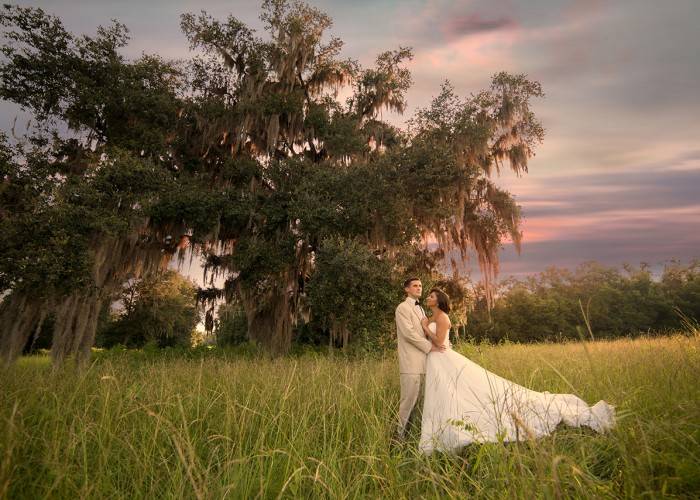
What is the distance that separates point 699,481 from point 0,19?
61.5 ft

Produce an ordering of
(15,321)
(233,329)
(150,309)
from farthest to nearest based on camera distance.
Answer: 1. (233,329)
2. (150,309)
3. (15,321)

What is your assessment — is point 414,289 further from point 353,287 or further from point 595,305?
point 595,305

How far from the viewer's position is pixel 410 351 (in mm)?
5590

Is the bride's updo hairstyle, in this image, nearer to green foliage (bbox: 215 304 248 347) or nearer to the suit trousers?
the suit trousers

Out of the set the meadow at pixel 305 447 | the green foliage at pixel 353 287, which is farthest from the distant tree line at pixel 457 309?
the meadow at pixel 305 447

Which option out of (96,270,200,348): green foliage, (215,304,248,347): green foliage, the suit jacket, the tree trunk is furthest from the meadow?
(215,304,248,347): green foliage

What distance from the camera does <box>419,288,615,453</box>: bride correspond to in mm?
4184

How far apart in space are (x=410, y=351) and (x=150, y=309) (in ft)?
95.3

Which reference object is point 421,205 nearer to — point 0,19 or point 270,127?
point 270,127

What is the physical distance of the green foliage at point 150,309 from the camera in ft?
93.2

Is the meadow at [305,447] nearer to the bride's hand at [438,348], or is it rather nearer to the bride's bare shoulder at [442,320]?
the bride's hand at [438,348]

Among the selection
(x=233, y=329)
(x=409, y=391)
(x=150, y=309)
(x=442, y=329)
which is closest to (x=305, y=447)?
(x=409, y=391)

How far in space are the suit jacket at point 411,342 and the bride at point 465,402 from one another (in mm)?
123

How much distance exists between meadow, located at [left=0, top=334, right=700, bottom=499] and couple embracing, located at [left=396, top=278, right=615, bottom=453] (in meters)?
0.26
